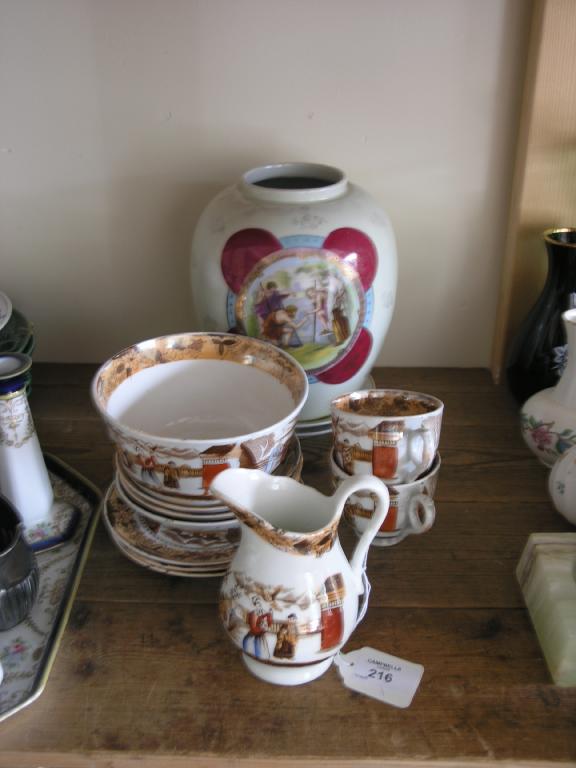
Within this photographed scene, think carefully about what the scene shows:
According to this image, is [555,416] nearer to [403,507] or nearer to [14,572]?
[403,507]

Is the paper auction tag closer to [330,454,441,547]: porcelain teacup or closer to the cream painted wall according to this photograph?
[330,454,441,547]: porcelain teacup

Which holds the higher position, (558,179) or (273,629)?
(558,179)

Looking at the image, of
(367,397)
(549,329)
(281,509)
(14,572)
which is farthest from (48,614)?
(549,329)

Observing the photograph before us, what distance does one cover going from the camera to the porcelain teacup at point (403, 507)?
61 centimetres

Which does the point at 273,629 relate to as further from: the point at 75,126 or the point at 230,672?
the point at 75,126

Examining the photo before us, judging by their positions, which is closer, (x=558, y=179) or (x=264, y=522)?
(x=264, y=522)

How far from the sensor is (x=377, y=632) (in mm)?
564

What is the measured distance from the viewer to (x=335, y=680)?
527 mm

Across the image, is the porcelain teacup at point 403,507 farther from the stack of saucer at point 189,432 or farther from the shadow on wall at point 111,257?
the shadow on wall at point 111,257

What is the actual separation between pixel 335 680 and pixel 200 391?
0.31 meters

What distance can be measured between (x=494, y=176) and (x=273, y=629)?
0.58 meters

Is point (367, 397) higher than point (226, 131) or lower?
lower

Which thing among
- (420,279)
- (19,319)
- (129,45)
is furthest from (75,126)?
(420,279)

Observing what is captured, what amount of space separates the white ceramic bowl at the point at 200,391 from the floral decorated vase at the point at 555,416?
0.79 feet
